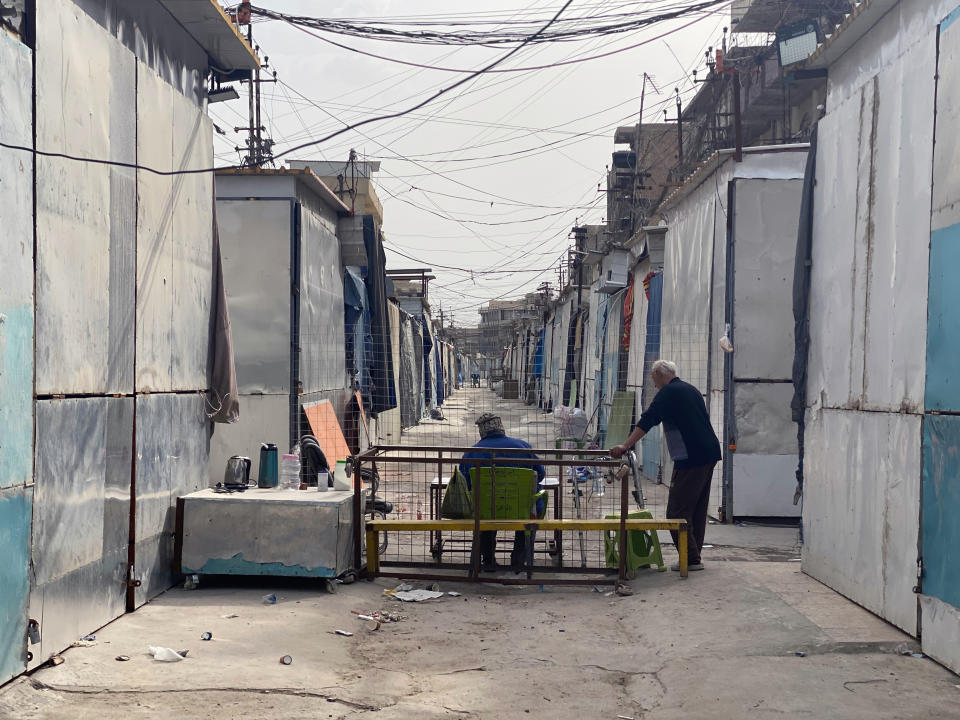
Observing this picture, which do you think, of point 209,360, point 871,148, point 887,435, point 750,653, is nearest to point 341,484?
point 209,360

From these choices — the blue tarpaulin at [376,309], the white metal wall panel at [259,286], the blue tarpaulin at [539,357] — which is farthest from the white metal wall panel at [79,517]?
the blue tarpaulin at [539,357]

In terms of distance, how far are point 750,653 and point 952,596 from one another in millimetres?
1201

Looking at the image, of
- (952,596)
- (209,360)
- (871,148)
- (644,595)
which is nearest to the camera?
(952,596)

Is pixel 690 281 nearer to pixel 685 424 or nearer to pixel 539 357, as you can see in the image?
pixel 685 424

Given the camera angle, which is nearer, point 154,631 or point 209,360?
point 154,631

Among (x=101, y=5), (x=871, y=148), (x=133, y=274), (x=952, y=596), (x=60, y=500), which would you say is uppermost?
(x=101, y=5)

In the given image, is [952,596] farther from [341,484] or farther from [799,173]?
[799,173]

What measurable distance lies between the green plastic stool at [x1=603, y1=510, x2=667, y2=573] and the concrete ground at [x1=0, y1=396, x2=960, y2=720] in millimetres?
438

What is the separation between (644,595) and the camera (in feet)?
23.2

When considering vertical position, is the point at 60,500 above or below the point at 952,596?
above

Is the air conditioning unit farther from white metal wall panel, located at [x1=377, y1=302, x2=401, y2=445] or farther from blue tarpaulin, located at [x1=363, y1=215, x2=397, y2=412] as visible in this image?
blue tarpaulin, located at [x1=363, y1=215, x2=397, y2=412]

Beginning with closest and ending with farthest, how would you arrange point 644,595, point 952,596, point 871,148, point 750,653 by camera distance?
point 952,596, point 750,653, point 871,148, point 644,595

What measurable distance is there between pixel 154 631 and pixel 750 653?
3817 millimetres

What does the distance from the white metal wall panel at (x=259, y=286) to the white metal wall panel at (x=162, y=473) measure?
3399 mm
